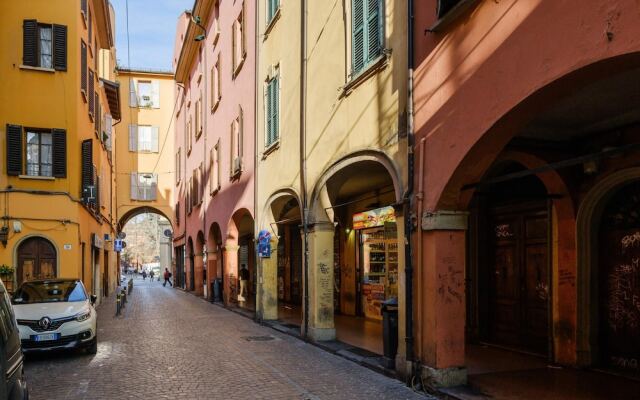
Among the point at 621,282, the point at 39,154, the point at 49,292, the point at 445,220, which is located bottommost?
the point at 49,292

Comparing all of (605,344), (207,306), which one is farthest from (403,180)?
(207,306)

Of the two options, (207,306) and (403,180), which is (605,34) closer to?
(403,180)

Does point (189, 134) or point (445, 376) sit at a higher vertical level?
point (189, 134)

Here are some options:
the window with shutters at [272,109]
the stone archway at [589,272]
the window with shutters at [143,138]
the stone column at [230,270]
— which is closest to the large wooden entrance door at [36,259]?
the stone column at [230,270]

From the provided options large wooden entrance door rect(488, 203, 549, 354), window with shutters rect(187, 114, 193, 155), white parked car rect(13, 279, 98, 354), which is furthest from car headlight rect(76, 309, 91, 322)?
window with shutters rect(187, 114, 193, 155)

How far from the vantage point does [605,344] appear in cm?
972

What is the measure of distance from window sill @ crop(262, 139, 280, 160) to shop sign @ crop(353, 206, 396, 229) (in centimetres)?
302

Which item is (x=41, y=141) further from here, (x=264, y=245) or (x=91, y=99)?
(x=264, y=245)

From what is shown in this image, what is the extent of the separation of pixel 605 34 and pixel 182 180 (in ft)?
120

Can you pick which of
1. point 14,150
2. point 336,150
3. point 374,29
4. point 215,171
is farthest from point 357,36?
point 215,171

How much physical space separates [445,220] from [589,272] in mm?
3033

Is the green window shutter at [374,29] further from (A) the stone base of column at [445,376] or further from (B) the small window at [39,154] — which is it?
(B) the small window at [39,154]

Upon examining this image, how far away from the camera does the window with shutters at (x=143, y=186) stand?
4453 centimetres

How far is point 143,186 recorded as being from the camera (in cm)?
4488
